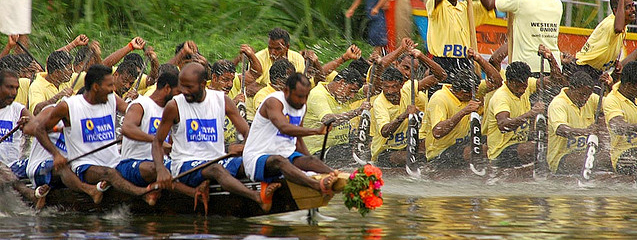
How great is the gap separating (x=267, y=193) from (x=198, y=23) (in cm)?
977

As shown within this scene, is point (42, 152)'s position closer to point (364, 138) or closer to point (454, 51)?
point (364, 138)

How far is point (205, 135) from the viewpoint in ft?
33.6

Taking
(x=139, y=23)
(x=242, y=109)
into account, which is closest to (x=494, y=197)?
(x=242, y=109)

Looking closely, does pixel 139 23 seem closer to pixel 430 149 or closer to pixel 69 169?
pixel 430 149

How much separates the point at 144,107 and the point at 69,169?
848 millimetres

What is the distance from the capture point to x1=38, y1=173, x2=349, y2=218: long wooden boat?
951cm

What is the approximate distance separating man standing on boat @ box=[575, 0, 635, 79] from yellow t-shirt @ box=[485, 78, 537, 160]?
3.53 feet

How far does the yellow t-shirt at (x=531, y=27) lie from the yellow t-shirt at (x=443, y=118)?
80 cm

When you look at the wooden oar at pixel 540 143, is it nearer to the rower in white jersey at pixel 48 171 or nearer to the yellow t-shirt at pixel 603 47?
the yellow t-shirt at pixel 603 47

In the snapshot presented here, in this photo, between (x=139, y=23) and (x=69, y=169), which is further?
(x=139, y=23)

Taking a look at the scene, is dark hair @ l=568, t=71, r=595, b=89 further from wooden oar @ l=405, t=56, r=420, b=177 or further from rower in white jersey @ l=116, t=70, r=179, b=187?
rower in white jersey @ l=116, t=70, r=179, b=187

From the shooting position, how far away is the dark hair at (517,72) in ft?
44.1

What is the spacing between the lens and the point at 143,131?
10539mm

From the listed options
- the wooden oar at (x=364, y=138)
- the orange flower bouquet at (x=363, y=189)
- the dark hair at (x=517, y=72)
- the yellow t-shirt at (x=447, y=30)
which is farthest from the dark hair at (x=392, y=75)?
the orange flower bouquet at (x=363, y=189)
